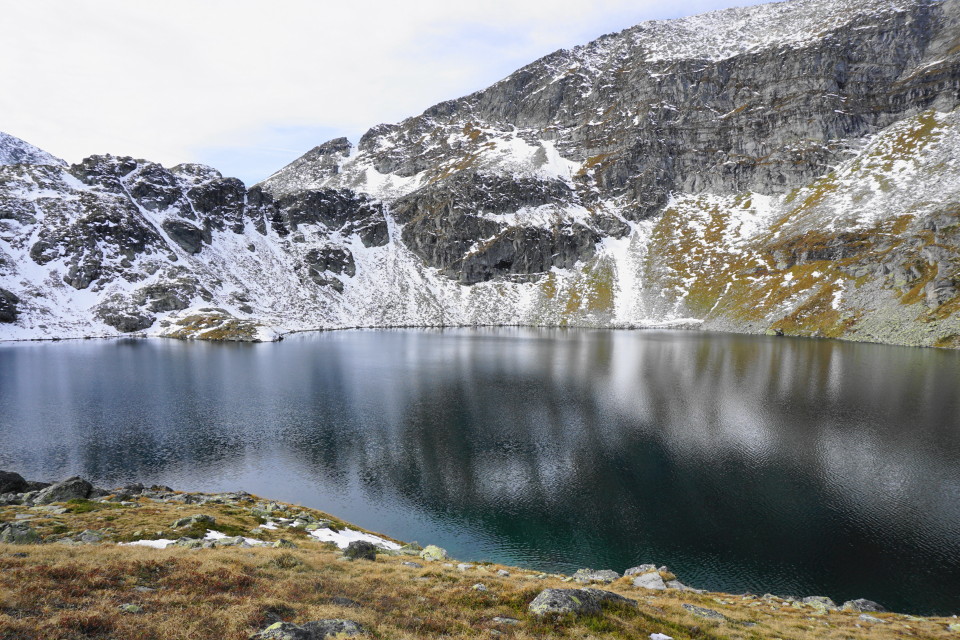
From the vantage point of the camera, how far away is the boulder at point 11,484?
3073cm

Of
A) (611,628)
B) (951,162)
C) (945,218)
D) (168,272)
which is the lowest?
(611,628)

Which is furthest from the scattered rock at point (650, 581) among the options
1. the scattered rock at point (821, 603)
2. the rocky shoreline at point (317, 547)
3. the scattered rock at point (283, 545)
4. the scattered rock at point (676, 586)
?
the scattered rock at point (283, 545)

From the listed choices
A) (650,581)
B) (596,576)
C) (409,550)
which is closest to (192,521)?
(409,550)

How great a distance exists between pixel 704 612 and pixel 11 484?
42.0m

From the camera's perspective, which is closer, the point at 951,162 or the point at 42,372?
the point at 42,372

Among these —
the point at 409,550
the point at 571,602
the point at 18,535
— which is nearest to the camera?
the point at 571,602

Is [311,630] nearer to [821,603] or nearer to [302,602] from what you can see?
[302,602]

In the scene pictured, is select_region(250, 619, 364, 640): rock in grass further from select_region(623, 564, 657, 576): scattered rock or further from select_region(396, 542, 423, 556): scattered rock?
select_region(623, 564, 657, 576): scattered rock

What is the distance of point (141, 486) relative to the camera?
115 ft

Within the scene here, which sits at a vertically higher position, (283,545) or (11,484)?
(283,545)

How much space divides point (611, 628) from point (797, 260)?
20554 centimetres

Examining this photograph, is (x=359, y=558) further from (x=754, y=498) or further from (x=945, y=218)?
(x=945, y=218)

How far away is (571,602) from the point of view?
587 inches

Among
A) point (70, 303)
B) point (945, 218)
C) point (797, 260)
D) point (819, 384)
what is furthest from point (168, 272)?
point (945, 218)
